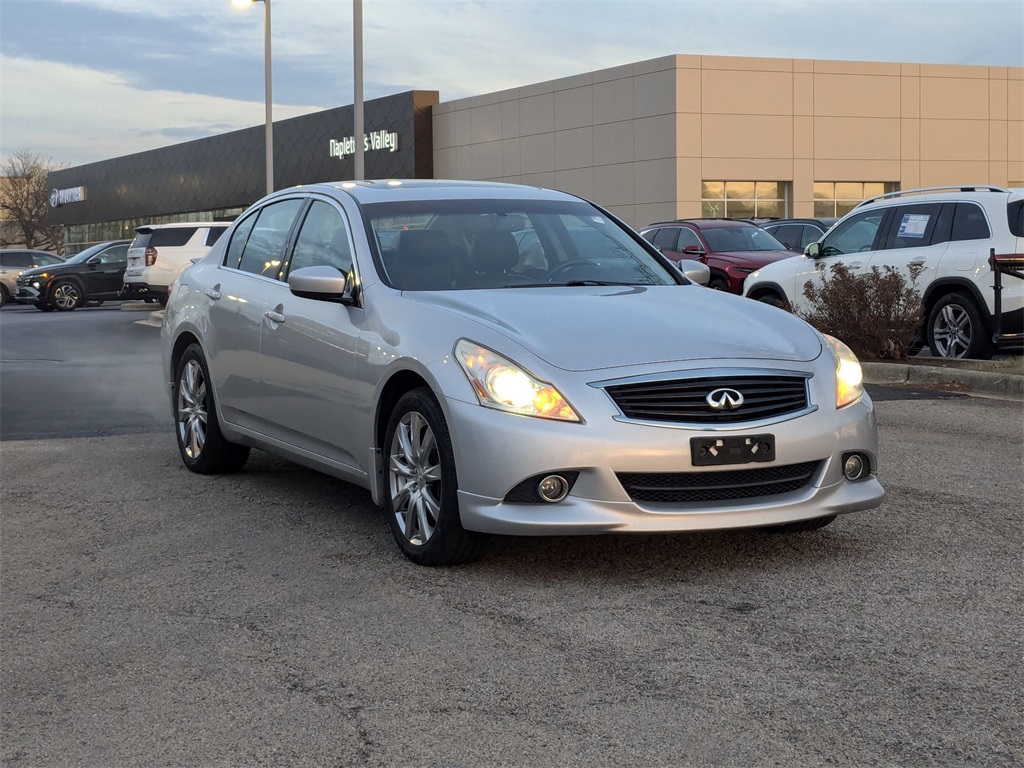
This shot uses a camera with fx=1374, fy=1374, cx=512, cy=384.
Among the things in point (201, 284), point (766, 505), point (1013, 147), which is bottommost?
point (766, 505)

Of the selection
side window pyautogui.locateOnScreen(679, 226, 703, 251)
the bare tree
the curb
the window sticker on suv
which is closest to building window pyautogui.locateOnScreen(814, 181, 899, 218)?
side window pyautogui.locateOnScreen(679, 226, 703, 251)

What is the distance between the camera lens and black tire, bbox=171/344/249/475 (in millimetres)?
7867

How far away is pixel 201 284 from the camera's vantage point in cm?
806

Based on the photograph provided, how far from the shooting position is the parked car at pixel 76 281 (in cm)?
3478

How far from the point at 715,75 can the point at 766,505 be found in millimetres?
41485

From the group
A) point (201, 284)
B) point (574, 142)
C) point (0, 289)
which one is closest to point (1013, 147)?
point (574, 142)

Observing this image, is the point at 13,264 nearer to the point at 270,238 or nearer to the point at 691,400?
the point at 270,238

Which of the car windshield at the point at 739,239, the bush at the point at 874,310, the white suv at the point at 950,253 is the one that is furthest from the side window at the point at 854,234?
the car windshield at the point at 739,239

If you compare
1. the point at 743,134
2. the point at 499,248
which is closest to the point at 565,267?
the point at 499,248

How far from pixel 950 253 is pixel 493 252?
26.8 feet

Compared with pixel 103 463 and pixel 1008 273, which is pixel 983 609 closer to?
pixel 103 463

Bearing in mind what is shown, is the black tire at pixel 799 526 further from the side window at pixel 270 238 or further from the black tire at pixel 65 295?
the black tire at pixel 65 295

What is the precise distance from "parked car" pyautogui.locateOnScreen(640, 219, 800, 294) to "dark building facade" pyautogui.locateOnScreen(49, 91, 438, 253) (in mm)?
34490

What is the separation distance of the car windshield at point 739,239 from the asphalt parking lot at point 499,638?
45.0 ft
